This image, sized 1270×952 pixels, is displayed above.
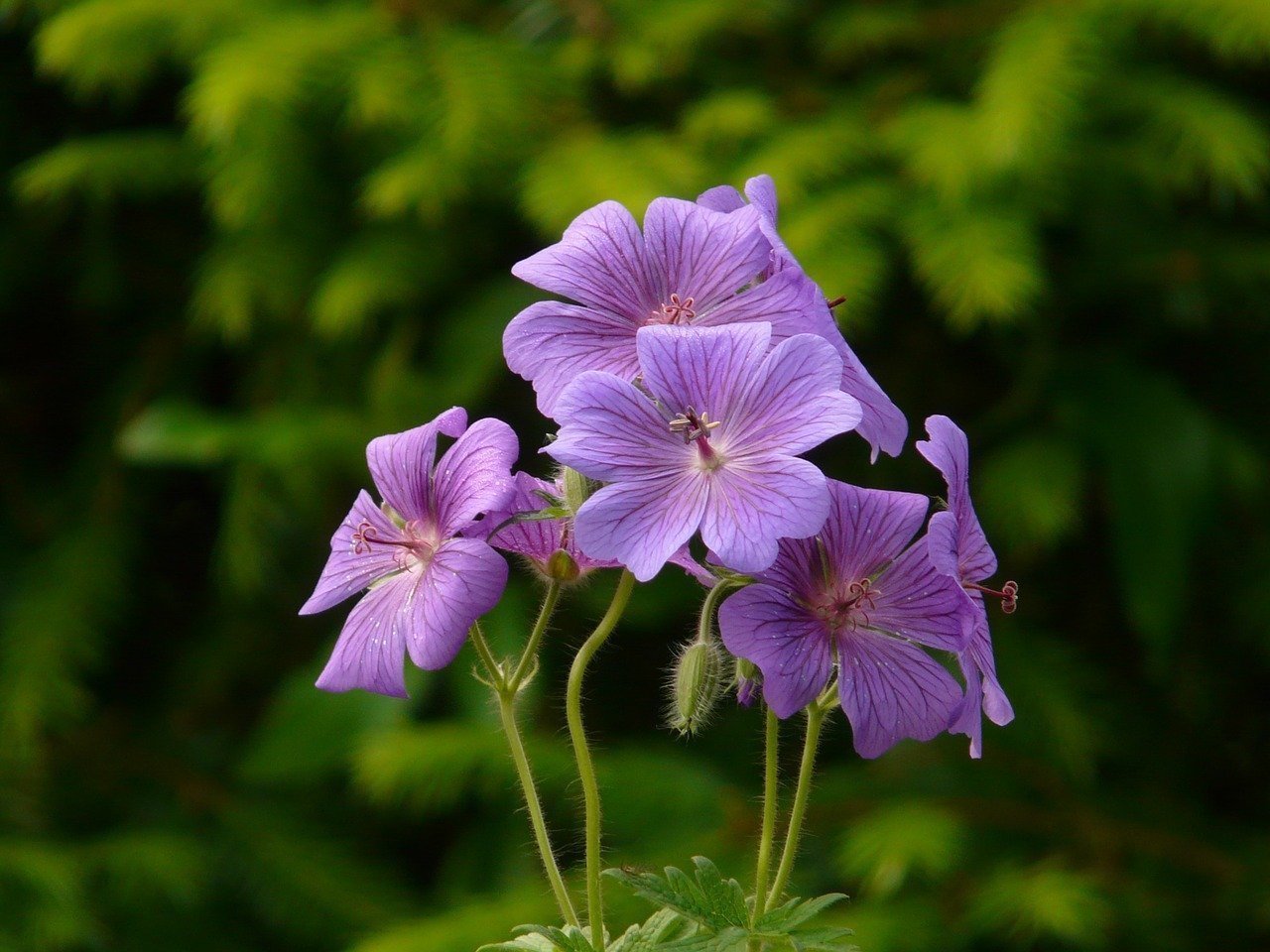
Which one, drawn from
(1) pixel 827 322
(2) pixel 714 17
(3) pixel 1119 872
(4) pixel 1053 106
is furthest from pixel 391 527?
(3) pixel 1119 872

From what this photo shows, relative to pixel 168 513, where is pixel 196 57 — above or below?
above

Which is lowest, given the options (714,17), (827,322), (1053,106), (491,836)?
(491,836)

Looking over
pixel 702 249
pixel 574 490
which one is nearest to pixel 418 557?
pixel 574 490

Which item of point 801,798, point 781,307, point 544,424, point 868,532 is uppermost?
point 781,307

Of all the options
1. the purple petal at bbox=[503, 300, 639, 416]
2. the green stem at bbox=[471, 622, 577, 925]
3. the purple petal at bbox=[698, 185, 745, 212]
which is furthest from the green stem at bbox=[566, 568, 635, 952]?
the purple petal at bbox=[698, 185, 745, 212]

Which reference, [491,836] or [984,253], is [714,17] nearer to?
[984,253]

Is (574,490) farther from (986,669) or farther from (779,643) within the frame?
(986,669)
